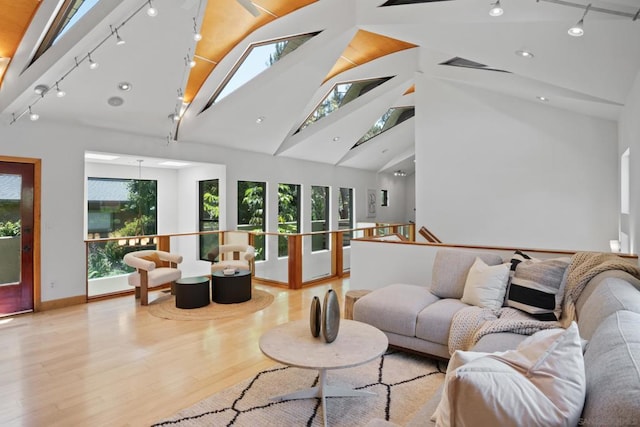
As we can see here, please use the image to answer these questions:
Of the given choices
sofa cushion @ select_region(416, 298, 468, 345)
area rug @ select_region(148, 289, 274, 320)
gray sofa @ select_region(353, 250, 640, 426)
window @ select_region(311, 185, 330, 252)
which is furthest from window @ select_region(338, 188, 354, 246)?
sofa cushion @ select_region(416, 298, 468, 345)

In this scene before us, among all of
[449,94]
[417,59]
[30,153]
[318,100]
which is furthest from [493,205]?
[30,153]

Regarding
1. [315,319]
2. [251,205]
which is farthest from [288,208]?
[315,319]

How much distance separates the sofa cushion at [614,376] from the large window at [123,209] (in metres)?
6.34

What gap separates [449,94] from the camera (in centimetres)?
632

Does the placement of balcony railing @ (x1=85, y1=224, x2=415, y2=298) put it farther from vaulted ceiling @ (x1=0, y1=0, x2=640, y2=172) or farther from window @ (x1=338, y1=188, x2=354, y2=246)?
window @ (x1=338, y1=188, x2=354, y2=246)

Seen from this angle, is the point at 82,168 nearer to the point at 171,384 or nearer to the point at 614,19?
the point at 171,384

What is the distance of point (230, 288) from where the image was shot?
5230 mm

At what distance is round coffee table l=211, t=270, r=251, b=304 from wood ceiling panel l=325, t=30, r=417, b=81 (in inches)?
150

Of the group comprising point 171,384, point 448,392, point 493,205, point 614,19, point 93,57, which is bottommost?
point 171,384

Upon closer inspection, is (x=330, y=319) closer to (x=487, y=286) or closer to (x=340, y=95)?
(x=487, y=286)

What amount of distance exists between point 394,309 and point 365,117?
18.7ft

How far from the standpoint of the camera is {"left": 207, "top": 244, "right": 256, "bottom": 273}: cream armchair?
20.0 feet

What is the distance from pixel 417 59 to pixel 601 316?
542 cm

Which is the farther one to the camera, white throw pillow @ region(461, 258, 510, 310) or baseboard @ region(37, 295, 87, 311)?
baseboard @ region(37, 295, 87, 311)
